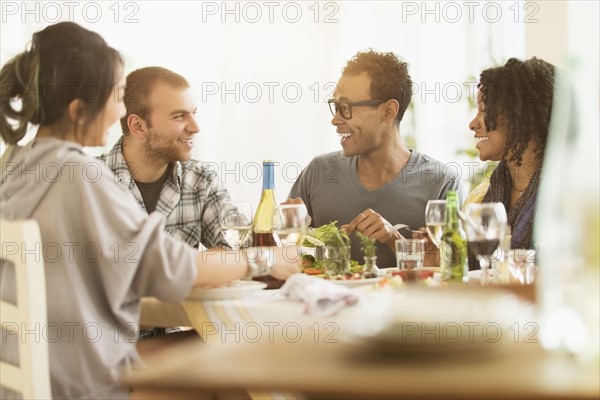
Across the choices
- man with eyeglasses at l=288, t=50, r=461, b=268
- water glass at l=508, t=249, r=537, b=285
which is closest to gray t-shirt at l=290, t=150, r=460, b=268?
man with eyeglasses at l=288, t=50, r=461, b=268

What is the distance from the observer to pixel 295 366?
0.75m

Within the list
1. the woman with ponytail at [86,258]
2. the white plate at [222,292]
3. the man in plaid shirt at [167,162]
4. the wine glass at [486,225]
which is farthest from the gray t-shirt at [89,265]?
the man in plaid shirt at [167,162]

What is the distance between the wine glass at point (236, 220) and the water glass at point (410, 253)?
Result: 0.41 m

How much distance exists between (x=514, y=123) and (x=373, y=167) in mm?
719

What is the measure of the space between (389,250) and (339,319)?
1564mm

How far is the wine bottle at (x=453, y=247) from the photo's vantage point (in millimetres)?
2049

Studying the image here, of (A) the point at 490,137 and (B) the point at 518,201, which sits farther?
(A) the point at 490,137

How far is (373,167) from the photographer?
3309mm

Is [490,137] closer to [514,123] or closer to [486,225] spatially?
[514,123]

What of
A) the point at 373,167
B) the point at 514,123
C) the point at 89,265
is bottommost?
the point at 89,265

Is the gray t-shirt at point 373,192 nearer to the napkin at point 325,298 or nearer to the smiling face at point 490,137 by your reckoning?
the smiling face at point 490,137

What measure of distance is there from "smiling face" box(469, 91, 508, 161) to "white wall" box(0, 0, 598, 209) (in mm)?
1966

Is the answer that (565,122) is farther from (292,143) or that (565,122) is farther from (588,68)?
(292,143)

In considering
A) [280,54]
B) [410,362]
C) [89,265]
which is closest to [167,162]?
[89,265]
